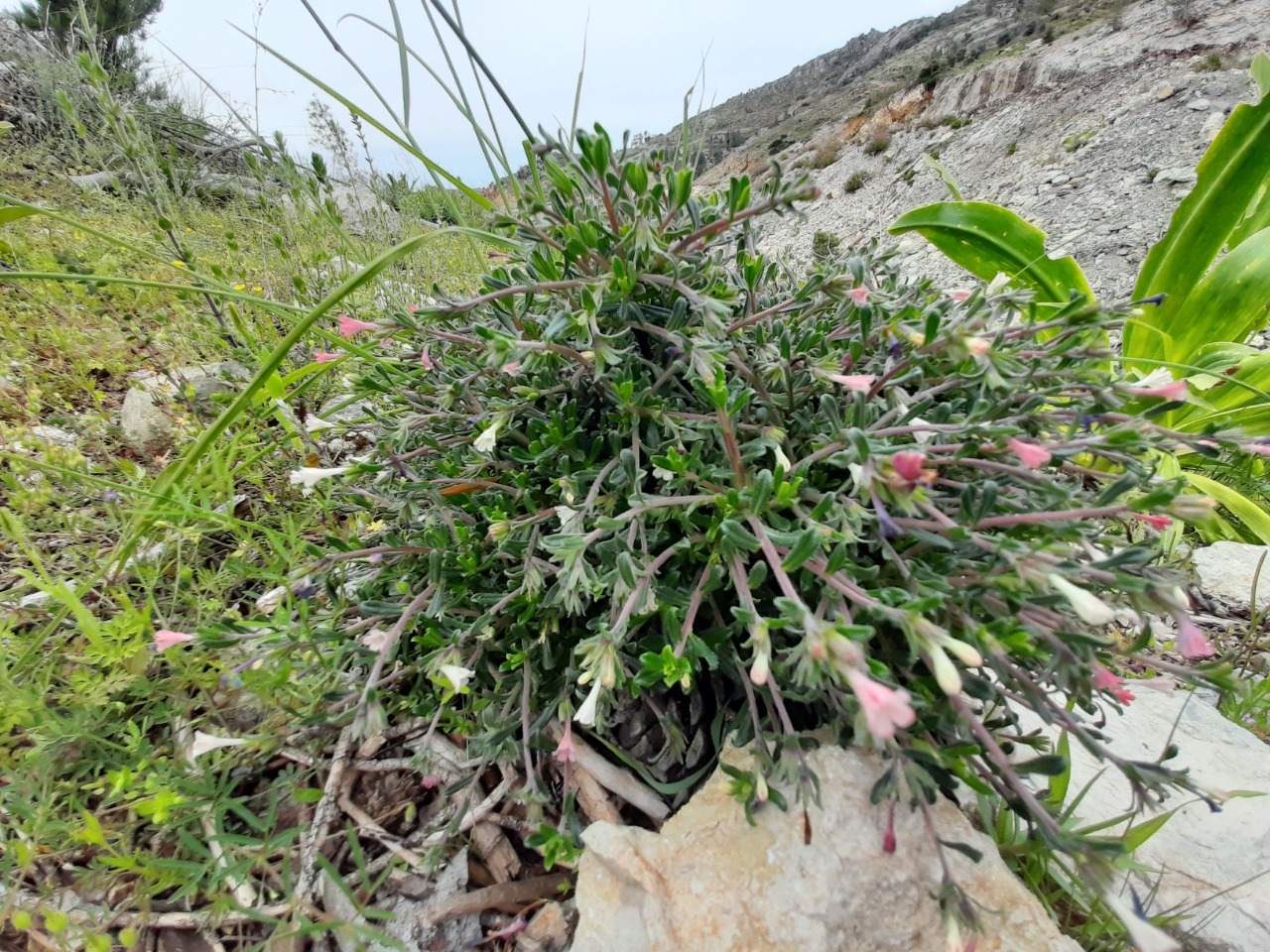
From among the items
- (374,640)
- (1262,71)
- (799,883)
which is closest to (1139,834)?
(799,883)

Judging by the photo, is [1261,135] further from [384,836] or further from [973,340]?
[384,836]

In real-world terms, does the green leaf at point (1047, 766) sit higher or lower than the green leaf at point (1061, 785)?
higher

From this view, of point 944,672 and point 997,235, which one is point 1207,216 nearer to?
point 997,235

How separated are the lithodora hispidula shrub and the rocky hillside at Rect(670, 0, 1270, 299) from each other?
1.17 feet

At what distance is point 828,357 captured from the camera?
1.35 metres

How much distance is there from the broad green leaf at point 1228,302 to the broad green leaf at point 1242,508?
74 centimetres

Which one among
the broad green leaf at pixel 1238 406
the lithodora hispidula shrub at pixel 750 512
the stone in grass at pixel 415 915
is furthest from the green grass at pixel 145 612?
the broad green leaf at pixel 1238 406

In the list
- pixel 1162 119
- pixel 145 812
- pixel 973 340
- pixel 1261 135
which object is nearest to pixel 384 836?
pixel 145 812

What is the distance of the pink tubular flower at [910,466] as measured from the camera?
2.78 feet

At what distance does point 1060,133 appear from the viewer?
30.1 ft

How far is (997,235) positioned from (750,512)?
2.25m

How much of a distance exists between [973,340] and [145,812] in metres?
1.63

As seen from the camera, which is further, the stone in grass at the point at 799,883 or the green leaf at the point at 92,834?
the green leaf at the point at 92,834

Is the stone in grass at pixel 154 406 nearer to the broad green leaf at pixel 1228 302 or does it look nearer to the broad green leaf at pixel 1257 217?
the broad green leaf at pixel 1228 302
